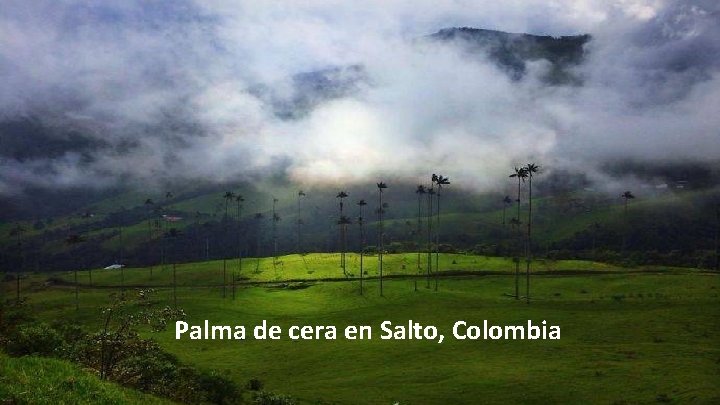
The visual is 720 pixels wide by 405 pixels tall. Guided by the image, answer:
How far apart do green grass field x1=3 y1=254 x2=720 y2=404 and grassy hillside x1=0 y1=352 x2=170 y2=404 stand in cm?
4335

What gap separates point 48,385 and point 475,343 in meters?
77.8

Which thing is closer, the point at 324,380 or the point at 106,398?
the point at 106,398

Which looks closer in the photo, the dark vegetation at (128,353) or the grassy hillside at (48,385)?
the grassy hillside at (48,385)

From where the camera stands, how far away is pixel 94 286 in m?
198

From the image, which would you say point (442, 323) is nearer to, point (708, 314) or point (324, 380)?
point (324, 380)

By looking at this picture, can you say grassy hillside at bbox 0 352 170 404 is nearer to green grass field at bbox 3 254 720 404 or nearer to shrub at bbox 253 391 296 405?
shrub at bbox 253 391 296 405

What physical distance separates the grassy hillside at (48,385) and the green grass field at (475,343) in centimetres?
4335

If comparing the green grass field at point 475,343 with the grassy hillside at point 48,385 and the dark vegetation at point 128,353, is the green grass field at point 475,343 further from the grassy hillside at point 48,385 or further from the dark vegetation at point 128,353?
the grassy hillside at point 48,385

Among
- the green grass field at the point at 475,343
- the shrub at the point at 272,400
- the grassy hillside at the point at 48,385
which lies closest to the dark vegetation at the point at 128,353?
the shrub at the point at 272,400

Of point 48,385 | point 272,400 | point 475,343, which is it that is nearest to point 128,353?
point 272,400

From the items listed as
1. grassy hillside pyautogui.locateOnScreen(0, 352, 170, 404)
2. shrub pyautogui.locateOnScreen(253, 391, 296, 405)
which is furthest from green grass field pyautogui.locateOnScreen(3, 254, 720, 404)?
grassy hillside pyautogui.locateOnScreen(0, 352, 170, 404)

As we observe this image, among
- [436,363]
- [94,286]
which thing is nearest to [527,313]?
[436,363]

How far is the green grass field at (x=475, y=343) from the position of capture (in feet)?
212

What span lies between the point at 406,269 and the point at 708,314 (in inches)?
3936
